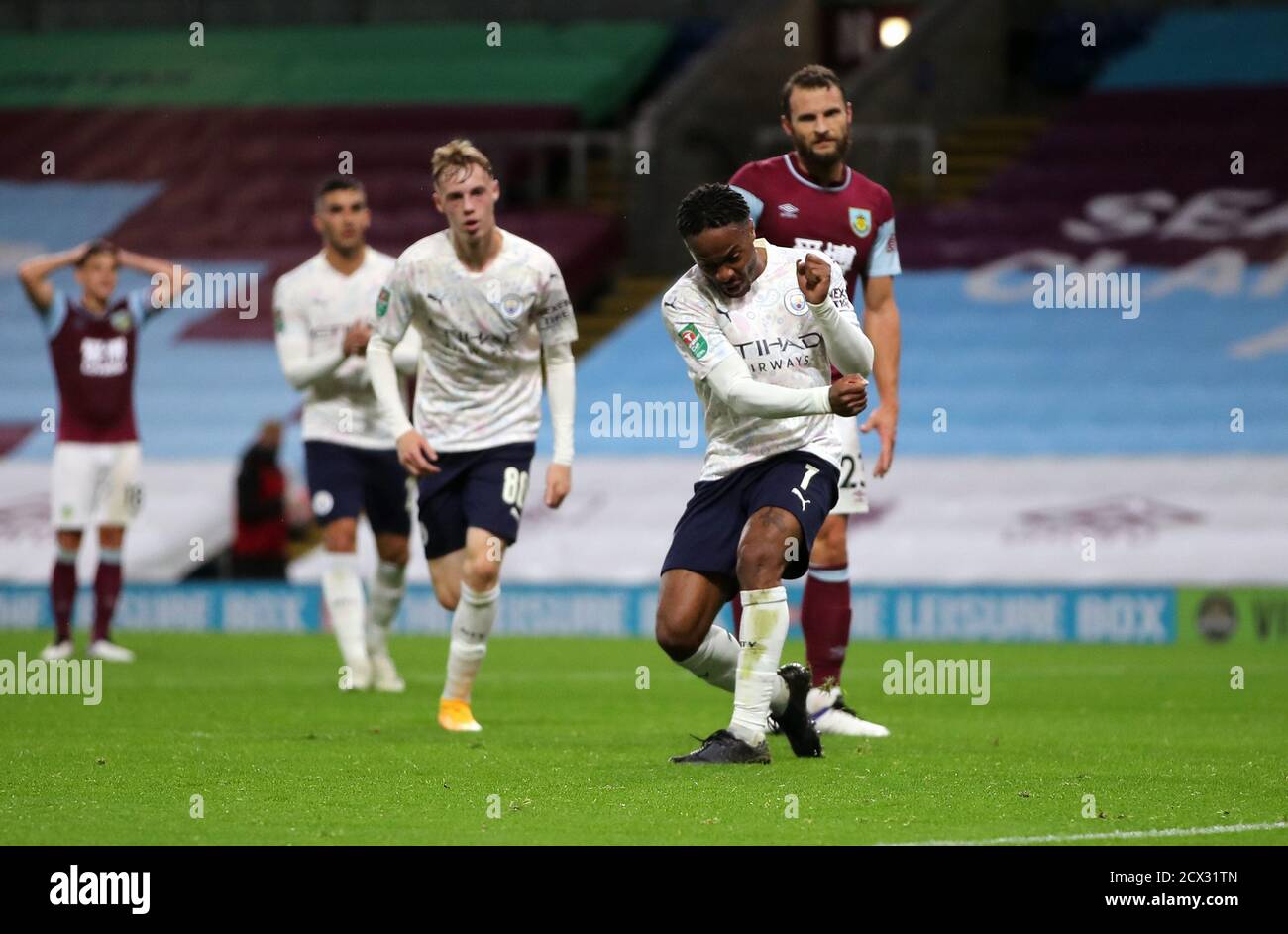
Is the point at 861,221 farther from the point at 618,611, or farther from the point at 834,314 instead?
the point at 618,611

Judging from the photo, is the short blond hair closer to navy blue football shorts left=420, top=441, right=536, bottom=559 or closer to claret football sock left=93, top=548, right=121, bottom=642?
navy blue football shorts left=420, top=441, right=536, bottom=559

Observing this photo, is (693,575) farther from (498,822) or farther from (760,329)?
(498,822)

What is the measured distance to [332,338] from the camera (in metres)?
11.5

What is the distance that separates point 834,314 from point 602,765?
1.76 m

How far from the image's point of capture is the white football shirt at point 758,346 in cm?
766

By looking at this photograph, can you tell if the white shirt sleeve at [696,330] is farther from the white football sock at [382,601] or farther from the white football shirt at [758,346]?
the white football sock at [382,601]

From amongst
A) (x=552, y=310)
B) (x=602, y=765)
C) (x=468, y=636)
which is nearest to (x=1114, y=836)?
(x=602, y=765)

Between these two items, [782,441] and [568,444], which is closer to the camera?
[782,441]

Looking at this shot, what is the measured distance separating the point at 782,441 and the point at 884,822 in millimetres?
1943

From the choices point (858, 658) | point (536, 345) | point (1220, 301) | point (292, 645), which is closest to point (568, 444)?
point (536, 345)

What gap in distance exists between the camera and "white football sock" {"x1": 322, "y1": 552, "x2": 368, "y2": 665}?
11414 mm

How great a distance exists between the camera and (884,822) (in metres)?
6.26
